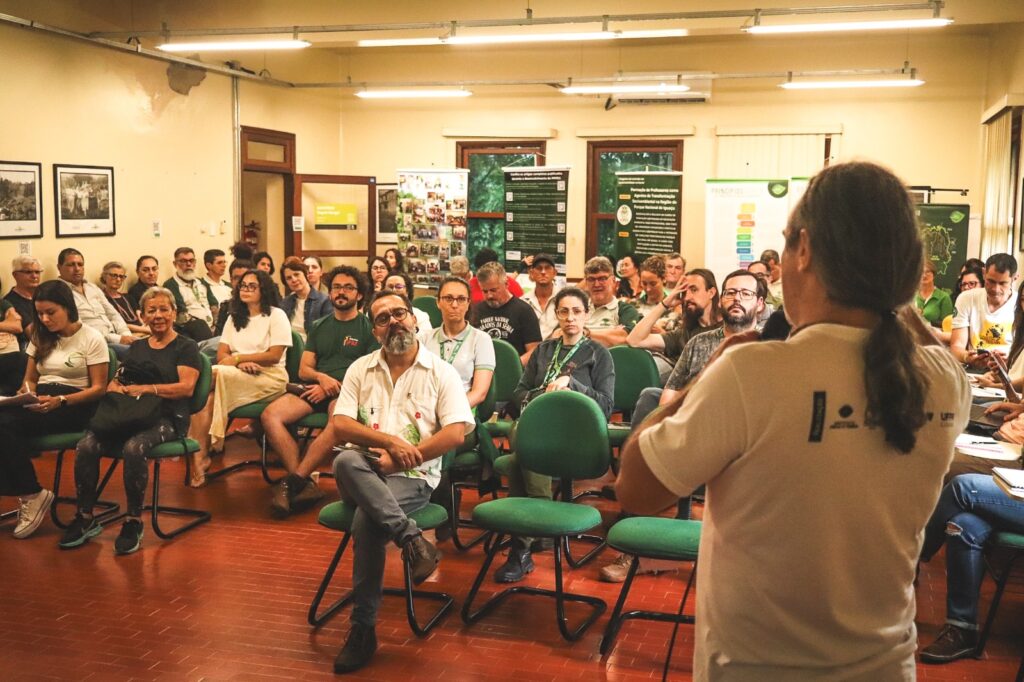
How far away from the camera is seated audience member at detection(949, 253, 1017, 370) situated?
6.36 metres

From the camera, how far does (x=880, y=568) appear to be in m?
1.26

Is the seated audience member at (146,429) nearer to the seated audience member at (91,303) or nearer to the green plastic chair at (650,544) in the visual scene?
the green plastic chair at (650,544)

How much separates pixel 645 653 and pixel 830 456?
8.82 ft

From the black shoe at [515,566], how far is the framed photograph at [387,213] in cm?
A: 892

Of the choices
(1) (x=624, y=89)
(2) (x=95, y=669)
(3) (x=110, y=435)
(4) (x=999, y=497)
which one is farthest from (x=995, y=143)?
(2) (x=95, y=669)

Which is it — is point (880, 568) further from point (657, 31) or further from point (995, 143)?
point (995, 143)

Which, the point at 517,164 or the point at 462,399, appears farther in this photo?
the point at 517,164

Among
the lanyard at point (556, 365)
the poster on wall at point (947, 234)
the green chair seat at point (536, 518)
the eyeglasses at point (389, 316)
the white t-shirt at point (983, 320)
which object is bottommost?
the green chair seat at point (536, 518)

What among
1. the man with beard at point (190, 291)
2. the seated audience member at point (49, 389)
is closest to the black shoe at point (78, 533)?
the seated audience member at point (49, 389)

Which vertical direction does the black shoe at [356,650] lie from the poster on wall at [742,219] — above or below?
below

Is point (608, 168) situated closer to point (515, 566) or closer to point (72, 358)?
point (72, 358)

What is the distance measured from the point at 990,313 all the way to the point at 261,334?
4.89m

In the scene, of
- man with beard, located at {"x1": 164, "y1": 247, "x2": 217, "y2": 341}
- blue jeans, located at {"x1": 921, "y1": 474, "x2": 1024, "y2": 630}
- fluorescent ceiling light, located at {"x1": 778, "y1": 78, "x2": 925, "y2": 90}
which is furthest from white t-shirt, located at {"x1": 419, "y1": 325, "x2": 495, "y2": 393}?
fluorescent ceiling light, located at {"x1": 778, "y1": 78, "x2": 925, "y2": 90}

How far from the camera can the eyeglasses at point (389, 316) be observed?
432 centimetres
